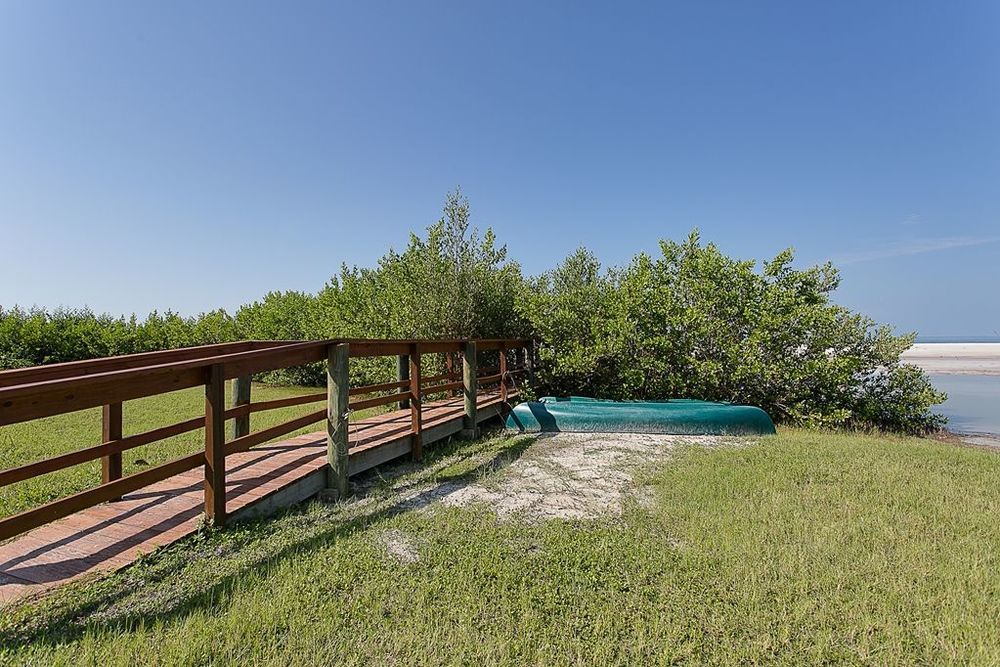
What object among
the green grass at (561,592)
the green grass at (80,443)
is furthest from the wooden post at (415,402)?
the green grass at (80,443)

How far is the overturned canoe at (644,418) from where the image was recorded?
6848mm

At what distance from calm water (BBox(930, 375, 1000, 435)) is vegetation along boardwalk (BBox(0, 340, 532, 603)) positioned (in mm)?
12825

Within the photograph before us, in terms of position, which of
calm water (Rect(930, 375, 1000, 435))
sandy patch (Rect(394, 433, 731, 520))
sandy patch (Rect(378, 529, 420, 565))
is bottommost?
calm water (Rect(930, 375, 1000, 435))

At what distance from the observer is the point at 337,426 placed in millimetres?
4016

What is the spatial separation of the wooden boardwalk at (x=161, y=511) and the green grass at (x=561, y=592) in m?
0.18

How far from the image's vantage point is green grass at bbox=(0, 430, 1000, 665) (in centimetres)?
191

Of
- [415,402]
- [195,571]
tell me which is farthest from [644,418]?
[195,571]

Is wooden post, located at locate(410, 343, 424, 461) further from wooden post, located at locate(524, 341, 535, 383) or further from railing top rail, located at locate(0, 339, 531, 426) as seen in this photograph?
wooden post, located at locate(524, 341, 535, 383)

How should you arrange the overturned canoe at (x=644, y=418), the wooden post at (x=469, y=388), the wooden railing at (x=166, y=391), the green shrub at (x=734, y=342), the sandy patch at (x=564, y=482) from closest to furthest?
the wooden railing at (x=166, y=391)
the sandy patch at (x=564, y=482)
the wooden post at (x=469, y=388)
the overturned canoe at (x=644, y=418)
the green shrub at (x=734, y=342)

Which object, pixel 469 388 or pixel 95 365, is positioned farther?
pixel 469 388

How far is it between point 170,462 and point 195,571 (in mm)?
756

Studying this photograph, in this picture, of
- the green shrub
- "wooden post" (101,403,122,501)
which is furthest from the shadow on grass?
the green shrub

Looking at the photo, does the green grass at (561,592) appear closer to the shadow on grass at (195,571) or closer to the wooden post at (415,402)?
the shadow on grass at (195,571)

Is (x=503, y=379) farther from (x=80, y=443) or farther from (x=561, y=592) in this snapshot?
(x=80, y=443)
